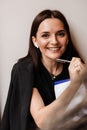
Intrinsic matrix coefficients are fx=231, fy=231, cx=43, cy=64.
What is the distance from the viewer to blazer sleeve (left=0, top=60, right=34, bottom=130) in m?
0.96

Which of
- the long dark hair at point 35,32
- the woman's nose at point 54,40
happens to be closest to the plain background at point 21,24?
the long dark hair at point 35,32

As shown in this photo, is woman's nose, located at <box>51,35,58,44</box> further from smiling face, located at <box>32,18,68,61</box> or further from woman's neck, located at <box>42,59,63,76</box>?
woman's neck, located at <box>42,59,63,76</box>

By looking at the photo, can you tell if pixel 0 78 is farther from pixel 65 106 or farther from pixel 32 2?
pixel 65 106

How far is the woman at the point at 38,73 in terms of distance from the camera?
97 cm

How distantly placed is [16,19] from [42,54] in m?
0.20

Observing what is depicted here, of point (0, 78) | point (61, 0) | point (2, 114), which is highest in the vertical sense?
point (61, 0)

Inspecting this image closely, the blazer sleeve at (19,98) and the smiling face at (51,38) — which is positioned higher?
the smiling face at (51,38)

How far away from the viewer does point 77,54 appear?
115cm

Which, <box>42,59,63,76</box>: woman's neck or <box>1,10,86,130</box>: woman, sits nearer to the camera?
<box>1,10,86,130</box>: woman

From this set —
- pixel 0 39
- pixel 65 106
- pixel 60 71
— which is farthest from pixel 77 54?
pixel 65 106

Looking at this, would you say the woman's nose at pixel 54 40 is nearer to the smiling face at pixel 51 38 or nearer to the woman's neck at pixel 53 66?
the smiling face at pixel 51 38

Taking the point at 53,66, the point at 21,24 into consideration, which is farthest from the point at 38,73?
the point at 21,24

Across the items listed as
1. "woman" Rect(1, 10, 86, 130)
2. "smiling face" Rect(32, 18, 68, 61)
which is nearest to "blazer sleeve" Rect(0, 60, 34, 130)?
"woman" Rect(1, 10, 86, 130)

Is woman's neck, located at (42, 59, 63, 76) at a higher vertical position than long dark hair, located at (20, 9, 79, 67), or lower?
lower
